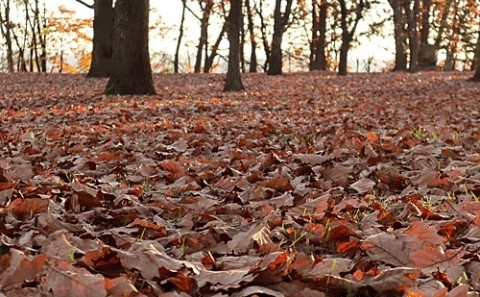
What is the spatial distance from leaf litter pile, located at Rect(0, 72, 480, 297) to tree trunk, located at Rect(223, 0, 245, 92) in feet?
21.3

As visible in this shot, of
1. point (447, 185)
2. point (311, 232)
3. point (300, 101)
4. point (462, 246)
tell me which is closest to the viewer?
point (462, 246)

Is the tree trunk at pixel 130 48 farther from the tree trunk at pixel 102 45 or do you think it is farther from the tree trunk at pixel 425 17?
the tree trunk at pixel 425 17

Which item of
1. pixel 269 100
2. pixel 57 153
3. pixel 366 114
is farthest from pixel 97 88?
pixel 57 153

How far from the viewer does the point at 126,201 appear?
3404 mm

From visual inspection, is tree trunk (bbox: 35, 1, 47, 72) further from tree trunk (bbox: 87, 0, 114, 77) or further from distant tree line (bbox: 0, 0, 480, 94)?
tree trunk (bbox: 87, 0, 114, 77)

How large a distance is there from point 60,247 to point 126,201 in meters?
1.06

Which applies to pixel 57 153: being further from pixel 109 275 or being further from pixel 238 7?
pixel 238 7

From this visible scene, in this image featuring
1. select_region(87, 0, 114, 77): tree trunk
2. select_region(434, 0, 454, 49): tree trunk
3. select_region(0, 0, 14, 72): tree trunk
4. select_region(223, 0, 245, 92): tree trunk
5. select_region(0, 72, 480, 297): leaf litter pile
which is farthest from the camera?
select_region(0, 0, 14, 72): tree trunk

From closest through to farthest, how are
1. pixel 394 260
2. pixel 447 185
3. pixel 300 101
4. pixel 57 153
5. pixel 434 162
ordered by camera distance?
pixel 394 260
pixel 447 185
pixel 434 162
pixel 57 153
pixel 300 101

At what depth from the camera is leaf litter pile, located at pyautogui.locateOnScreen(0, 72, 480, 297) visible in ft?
6.52

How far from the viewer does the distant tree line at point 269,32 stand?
1315cm

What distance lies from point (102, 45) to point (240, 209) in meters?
16.6

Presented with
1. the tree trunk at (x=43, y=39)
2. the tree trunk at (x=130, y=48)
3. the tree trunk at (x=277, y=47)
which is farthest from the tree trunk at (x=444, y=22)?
the tree trunk at (x=43, y=39)

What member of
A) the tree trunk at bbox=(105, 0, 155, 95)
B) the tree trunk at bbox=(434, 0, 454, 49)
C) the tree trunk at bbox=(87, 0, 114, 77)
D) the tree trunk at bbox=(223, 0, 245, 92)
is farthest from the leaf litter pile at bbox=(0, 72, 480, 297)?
the tree trunk at bbox=(434, 0, 454, 49)
